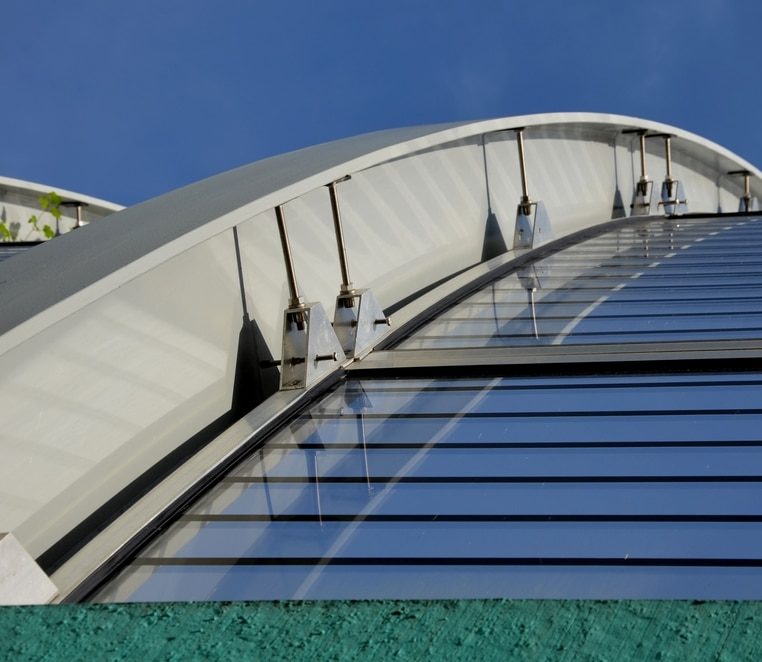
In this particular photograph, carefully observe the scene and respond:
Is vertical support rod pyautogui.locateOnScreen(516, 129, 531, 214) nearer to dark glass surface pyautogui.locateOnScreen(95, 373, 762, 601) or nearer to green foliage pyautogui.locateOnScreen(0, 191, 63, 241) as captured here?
dark glass surface pyautogui.locateOnScreen(95, 373, 762, 601)

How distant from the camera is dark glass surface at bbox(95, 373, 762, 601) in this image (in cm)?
249

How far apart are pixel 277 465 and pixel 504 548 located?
952 millimetres

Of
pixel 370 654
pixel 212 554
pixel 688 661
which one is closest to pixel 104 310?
pixel 212 554

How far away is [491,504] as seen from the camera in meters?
2.92

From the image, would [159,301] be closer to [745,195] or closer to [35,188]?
[35,188]

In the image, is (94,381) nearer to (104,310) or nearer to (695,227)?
(104,310)

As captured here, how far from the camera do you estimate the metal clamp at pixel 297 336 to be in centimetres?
407

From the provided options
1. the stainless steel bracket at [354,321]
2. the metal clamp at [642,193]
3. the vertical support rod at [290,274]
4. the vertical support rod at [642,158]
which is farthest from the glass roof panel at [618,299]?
the metal clamp at [642,193]

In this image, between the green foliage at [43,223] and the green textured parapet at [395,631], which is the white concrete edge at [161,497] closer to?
the green textured parapet at [395,631]

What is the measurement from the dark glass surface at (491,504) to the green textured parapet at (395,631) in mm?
694

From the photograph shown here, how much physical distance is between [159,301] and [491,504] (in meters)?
1.42

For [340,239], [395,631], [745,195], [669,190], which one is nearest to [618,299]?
[340,239]

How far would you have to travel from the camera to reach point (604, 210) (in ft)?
34.3

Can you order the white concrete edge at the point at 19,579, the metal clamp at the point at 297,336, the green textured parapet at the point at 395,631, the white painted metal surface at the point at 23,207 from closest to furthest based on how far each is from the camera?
the green textured parapet at the point at 395,631 → the white concrete edge at the point at 19,579 → the metal clamp at the point at 297,336 → the white painted metal surface at the point at 23,207
